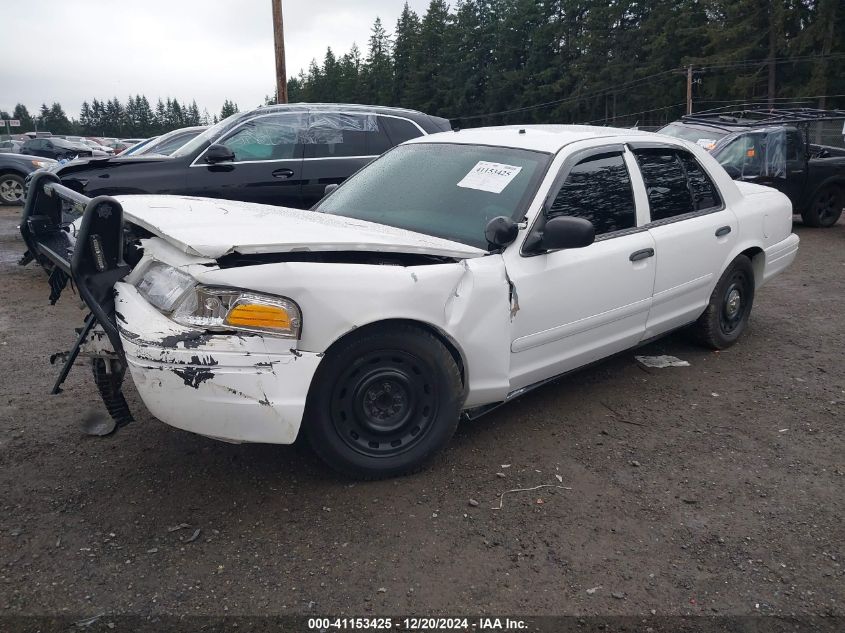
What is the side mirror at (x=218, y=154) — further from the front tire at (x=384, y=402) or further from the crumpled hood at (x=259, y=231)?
the front tire at (x=384, y=402)

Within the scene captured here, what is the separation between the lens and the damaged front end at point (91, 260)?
280 cm

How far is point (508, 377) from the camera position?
11.2 ft

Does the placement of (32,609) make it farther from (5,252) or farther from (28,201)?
(5,252)

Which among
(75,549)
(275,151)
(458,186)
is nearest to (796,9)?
(275,151)

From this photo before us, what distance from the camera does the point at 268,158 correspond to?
745 cm

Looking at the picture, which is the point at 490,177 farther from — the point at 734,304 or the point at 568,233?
the point at 734,304

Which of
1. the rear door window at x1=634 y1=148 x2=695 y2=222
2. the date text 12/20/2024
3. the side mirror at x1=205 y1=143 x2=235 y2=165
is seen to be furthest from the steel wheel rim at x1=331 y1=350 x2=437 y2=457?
the side mirror at x1=205 y1=143 x2=235 y2=165

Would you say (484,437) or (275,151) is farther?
(275,151)

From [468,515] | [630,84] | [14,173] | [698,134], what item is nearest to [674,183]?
[468,515]

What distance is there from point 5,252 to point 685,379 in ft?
30.0

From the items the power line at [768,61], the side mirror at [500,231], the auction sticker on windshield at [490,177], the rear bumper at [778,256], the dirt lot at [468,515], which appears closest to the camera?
the dirt lot at [468,515]

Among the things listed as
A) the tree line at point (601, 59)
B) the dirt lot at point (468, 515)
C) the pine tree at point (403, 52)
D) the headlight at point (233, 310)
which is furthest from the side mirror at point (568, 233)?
the pine tree at point (403, 52)

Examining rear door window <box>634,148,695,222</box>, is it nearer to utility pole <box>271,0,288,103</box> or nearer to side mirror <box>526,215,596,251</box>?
side mirror <box>526,215,596,251</box>

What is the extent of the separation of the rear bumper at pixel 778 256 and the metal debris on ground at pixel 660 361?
1.07 m
